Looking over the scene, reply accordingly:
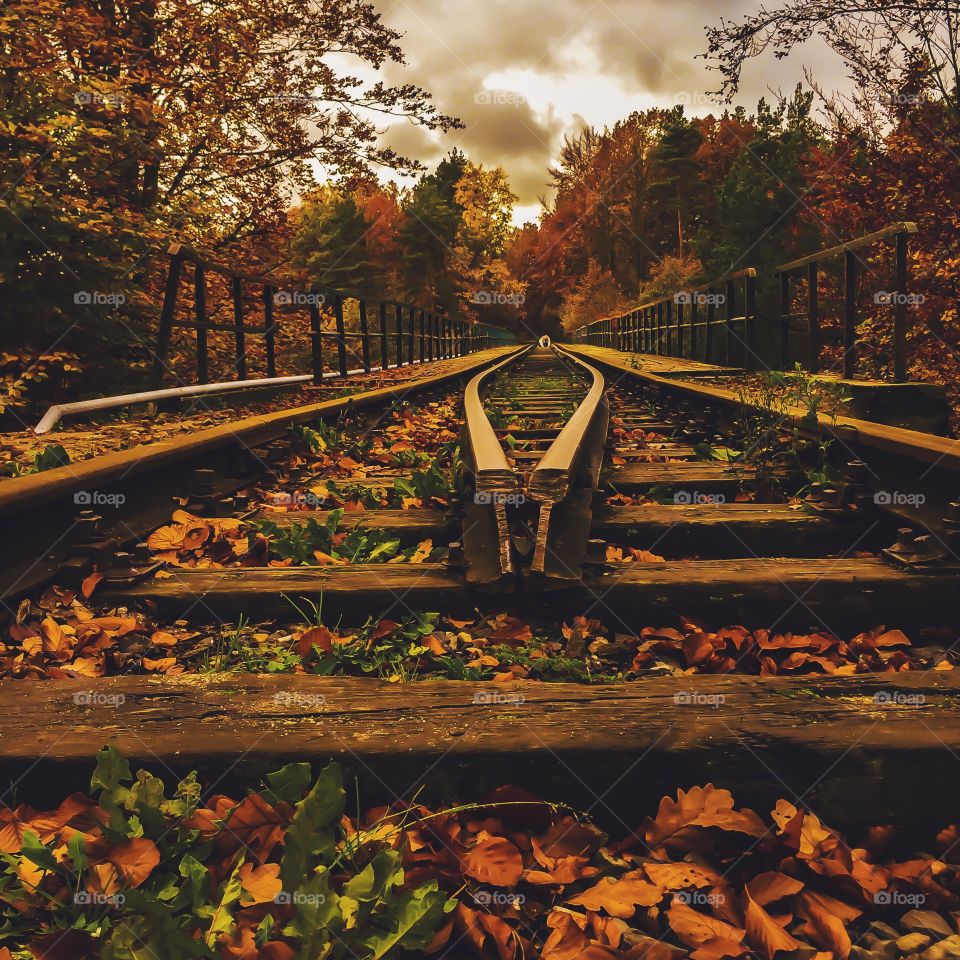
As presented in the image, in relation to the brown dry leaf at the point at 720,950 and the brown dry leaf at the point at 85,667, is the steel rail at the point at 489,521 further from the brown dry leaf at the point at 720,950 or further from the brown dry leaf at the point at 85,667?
the brown dry leaf at the point at 720,950

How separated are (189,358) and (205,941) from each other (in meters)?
11.6

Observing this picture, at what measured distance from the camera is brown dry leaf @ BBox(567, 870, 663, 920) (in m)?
1.20

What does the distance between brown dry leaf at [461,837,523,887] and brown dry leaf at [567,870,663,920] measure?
4.0 inches

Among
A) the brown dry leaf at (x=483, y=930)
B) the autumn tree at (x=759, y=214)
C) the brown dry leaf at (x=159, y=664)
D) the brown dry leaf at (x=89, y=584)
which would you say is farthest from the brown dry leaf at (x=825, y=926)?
the autumn tree at (x=759, y=214)

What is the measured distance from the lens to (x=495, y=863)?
4.17 ft

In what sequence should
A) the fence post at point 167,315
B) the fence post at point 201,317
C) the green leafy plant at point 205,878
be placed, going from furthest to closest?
the fence post at point 201,317
the fence post at point 167,315
the green leafy plant at point 205,878

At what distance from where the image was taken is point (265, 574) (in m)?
2.46

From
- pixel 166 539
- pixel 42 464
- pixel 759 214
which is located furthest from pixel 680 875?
pixel 759 214

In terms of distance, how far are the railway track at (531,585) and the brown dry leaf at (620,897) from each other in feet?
0.57

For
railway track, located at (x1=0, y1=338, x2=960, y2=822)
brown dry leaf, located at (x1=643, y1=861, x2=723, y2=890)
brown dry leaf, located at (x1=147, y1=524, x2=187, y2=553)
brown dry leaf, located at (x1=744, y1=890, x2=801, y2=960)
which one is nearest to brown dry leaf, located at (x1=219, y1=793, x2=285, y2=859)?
railway track, located at (x1=0, y1=338, x2=960, y2=822)

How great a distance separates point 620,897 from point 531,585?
Answer: 1.08 meters

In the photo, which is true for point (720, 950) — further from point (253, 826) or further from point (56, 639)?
point (56, 639)

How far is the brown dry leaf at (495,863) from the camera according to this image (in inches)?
49.2

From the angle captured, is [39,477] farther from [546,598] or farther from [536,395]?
[536,395]
